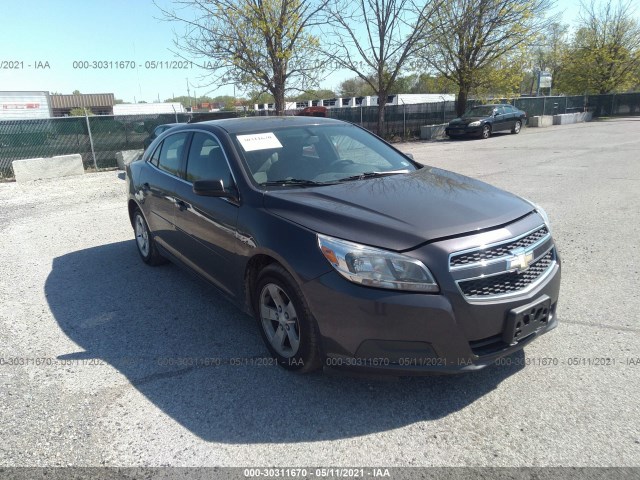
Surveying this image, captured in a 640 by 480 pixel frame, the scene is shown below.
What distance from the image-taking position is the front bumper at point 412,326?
245 cm

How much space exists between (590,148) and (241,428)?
17297mm

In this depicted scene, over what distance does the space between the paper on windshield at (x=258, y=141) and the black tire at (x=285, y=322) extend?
118 cm

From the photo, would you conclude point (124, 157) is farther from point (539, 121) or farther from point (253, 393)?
point (539, 121)

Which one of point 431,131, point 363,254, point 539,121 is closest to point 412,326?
point 363,254

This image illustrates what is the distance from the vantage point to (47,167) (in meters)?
13.5

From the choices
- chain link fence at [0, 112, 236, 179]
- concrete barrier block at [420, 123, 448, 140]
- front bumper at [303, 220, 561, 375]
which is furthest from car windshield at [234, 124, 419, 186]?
concrete barrier block at [420, 123, 448, 140]

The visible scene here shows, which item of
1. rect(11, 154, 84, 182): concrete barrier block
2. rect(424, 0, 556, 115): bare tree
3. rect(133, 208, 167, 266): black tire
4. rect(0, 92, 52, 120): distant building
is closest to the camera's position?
rect(133, 208, 167, 266): black tire

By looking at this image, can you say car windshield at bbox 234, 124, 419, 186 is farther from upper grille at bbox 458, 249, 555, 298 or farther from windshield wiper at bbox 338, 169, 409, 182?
upper grille at bbox 458, 249, 555, 298

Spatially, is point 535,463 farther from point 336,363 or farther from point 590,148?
point 590,148

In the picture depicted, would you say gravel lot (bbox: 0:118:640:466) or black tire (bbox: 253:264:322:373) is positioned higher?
black tire (bbox: 253:264:322:373)

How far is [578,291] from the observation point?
4223 millimetres

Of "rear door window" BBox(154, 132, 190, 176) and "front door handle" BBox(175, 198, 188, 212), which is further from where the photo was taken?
"rear door window" BBox(154, 132, 190, 176)

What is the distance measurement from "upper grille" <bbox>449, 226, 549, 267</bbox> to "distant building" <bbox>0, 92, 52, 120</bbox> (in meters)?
34.0

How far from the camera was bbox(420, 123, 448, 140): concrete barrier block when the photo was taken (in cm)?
2433
